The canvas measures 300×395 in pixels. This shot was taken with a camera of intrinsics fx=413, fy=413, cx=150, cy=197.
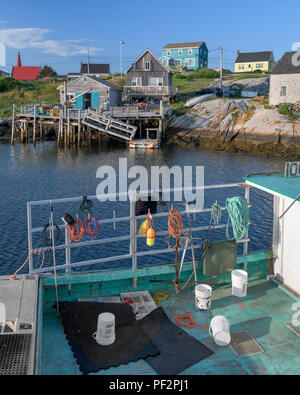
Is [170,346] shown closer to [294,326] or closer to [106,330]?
[106,330]

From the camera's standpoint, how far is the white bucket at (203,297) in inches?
279

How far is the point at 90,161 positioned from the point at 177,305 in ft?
109

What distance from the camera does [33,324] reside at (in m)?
5.71

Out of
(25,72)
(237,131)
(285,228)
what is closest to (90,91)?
(237,131)

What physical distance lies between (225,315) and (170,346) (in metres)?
1.35

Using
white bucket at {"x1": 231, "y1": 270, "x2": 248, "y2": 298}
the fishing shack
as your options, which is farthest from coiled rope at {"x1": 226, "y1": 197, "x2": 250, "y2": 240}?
the fishing shack

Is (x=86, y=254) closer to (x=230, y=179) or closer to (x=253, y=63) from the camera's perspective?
(x=230, y=179)

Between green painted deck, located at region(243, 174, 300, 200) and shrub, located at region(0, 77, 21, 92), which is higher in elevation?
shrub, located at region(0, 77, 21, 92)

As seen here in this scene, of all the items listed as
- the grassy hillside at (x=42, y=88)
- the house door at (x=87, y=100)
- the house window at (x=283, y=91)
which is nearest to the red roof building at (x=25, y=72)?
the grassy hillside at (x=42, y=88)

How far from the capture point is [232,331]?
258 inches

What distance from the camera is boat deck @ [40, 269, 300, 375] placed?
564 centimetres

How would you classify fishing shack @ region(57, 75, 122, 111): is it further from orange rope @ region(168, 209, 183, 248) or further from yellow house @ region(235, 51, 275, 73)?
yellow house @ region(235, 51, 275, 73)

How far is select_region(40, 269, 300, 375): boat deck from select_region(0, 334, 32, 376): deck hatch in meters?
0.49
